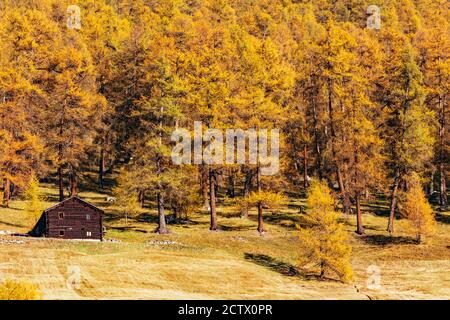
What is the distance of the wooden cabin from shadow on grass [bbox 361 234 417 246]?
23380 millimetres

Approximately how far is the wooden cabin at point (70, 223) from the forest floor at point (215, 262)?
162cm

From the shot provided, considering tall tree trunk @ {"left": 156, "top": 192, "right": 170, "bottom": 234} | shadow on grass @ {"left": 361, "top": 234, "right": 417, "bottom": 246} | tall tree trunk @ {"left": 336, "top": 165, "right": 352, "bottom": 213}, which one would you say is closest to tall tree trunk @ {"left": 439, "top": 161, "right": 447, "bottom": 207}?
tall tree trunk @ {"left": 336, "top": 165, "right": 352, "bottom": 213}

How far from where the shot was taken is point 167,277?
45250 mm

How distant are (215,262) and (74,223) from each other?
13.4 metres

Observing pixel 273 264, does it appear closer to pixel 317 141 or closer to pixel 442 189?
pixel 317 141

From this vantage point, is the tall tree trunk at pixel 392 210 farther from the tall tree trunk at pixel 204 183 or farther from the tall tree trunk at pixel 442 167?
the tall tree trunk at pixel 204 183

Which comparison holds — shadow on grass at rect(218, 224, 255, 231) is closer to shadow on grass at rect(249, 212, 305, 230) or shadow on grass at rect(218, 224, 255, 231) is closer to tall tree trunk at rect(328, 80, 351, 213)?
shadow on grass at rect(249, 212, 305, 230)

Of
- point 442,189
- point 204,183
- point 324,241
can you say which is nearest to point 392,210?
point 442,189

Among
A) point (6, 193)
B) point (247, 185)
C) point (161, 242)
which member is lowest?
point (161, 242)

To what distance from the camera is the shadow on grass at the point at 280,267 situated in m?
49.5

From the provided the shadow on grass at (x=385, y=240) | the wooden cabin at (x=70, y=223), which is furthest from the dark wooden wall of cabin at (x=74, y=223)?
the shadow on grass at (x=385, y=240)

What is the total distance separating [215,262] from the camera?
163 feet
